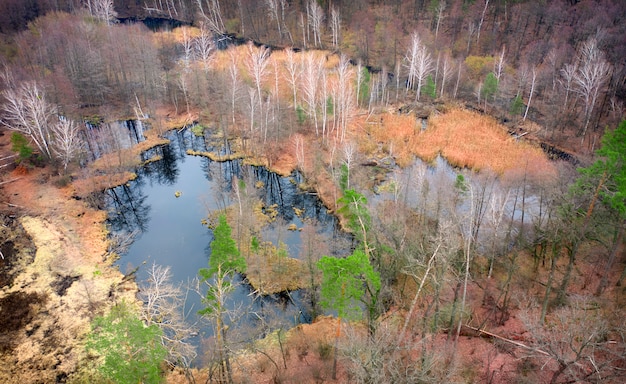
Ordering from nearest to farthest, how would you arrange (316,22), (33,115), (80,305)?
1. (80,305)
2. (33,115)
3. (316,22)

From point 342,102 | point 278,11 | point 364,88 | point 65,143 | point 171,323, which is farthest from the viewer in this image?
point 278,11

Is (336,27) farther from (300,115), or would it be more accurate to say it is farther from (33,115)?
(33,115)

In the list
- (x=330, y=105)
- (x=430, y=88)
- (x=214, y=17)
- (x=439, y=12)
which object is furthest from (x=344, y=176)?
(x=214, y=17)

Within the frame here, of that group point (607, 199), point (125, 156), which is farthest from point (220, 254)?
point (125, 156)

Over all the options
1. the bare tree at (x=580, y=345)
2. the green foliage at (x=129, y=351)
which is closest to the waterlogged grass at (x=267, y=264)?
the green foliage at (x=129, y=351)

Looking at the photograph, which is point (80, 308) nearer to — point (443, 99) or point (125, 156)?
point (125, 156)

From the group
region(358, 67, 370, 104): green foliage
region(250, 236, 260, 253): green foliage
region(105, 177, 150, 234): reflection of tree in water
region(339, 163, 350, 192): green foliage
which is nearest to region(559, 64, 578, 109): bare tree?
region(358, 67, 370, 104): green foliage

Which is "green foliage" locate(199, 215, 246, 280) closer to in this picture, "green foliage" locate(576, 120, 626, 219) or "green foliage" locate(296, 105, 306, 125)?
"green foliage" locate(576, 120, 626, 219)
